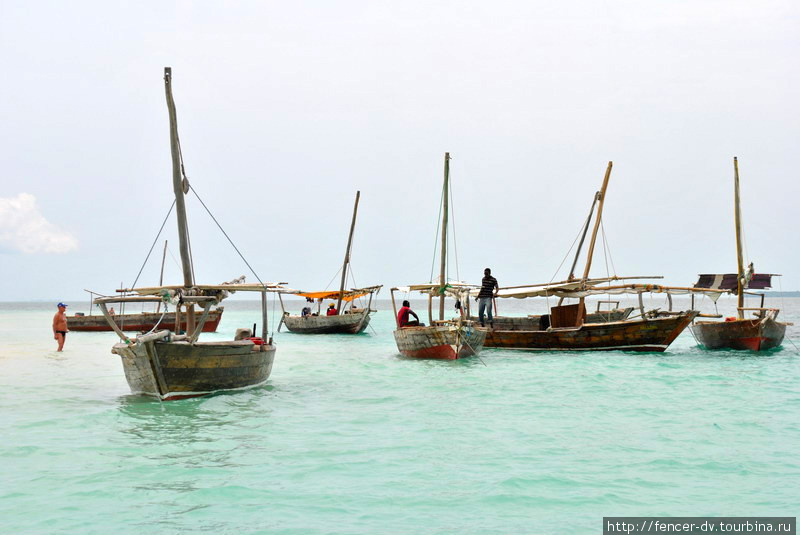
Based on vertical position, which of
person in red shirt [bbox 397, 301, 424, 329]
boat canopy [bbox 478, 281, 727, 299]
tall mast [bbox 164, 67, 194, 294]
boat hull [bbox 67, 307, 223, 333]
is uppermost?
tall mast [bbox 164, 67, 194, 294]

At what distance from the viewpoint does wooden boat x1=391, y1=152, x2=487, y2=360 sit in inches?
866

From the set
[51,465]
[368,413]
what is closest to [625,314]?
[368,413]

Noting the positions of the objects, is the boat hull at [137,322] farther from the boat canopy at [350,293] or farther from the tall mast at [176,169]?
the tall mast at [176,169]

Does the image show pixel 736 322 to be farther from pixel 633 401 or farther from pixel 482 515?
pixel 482 515

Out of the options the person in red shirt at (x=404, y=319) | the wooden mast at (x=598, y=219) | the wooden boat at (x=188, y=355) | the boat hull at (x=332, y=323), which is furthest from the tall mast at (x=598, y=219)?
the boat hull at (x=332, y=323)

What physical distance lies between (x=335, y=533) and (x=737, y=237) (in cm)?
2588

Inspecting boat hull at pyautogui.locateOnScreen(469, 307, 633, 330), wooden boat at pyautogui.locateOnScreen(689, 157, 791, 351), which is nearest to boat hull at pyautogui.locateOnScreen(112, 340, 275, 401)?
boat hull at pyautogui.locateOnScreen(469, 307, 633, 330)

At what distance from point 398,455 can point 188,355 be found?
5.56 metres

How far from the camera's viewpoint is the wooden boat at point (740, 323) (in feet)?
86.9

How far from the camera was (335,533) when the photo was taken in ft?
23.0

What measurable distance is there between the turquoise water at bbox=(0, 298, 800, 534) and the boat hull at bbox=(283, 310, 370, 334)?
23.0m

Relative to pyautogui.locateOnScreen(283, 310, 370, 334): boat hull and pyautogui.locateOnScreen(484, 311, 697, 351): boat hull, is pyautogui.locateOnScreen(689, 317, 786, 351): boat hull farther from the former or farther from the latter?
pyautogui.locateOnScreen(283, 310, 370, 334): boat hull

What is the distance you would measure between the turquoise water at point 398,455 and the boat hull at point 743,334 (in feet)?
29.8

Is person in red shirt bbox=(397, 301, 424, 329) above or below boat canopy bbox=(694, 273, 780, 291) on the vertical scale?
below
